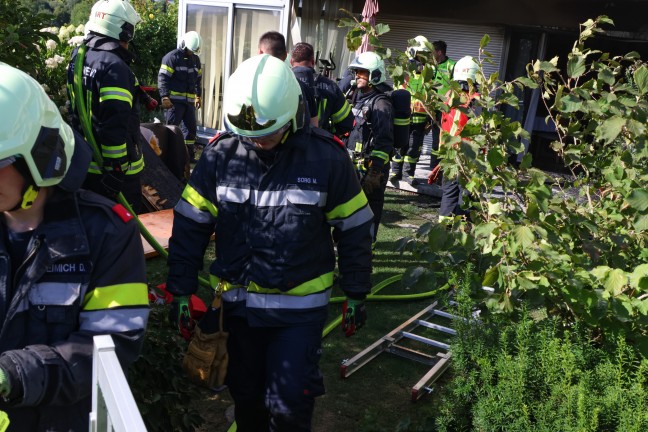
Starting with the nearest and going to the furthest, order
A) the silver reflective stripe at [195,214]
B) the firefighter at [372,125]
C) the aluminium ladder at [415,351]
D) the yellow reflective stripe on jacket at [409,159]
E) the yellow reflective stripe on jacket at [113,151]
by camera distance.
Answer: the silver reflective stripe at [195,214]
the aluminium ladder at [415,351]
the yellow reflective stripe on jacket at [113,151]
the firefighter at [372,125]
the yellow reflective stripe on jacket at [409,159]

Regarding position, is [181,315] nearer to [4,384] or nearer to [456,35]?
[4,384]

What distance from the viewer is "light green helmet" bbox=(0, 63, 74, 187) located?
1710 mm

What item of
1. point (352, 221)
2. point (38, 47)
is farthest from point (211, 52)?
point (352, 221)

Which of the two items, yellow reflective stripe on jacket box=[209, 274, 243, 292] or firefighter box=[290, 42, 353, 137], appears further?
firefighter box=[290, 42, 353, 137]

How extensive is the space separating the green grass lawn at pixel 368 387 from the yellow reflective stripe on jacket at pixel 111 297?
159 cm

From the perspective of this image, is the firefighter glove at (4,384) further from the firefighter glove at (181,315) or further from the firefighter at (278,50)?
the firefighter at (278,50)

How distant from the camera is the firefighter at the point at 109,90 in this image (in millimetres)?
5043

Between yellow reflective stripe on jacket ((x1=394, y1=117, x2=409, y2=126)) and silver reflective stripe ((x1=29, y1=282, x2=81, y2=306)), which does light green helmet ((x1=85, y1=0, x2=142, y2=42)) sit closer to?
yellow reflective stripe on jacket ((x1=394, y1=117, x2=409, y2=126))

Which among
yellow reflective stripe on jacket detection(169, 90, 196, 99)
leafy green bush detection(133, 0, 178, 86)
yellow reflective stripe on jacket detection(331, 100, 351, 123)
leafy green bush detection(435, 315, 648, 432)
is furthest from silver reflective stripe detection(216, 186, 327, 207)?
leafy green bush detection(133, 0, 178, 86)

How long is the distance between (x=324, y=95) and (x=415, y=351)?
93.2 inches

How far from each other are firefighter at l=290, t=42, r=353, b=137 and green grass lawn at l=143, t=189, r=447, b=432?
1.46 metres

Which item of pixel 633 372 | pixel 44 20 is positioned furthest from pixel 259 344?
pixel 44 20

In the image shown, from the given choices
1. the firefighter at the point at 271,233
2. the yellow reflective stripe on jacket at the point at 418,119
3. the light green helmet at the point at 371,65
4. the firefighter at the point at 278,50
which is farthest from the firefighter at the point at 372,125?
the yellow reflective stripe on jacket at the point at 418,119

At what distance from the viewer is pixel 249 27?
1284 centimetres
